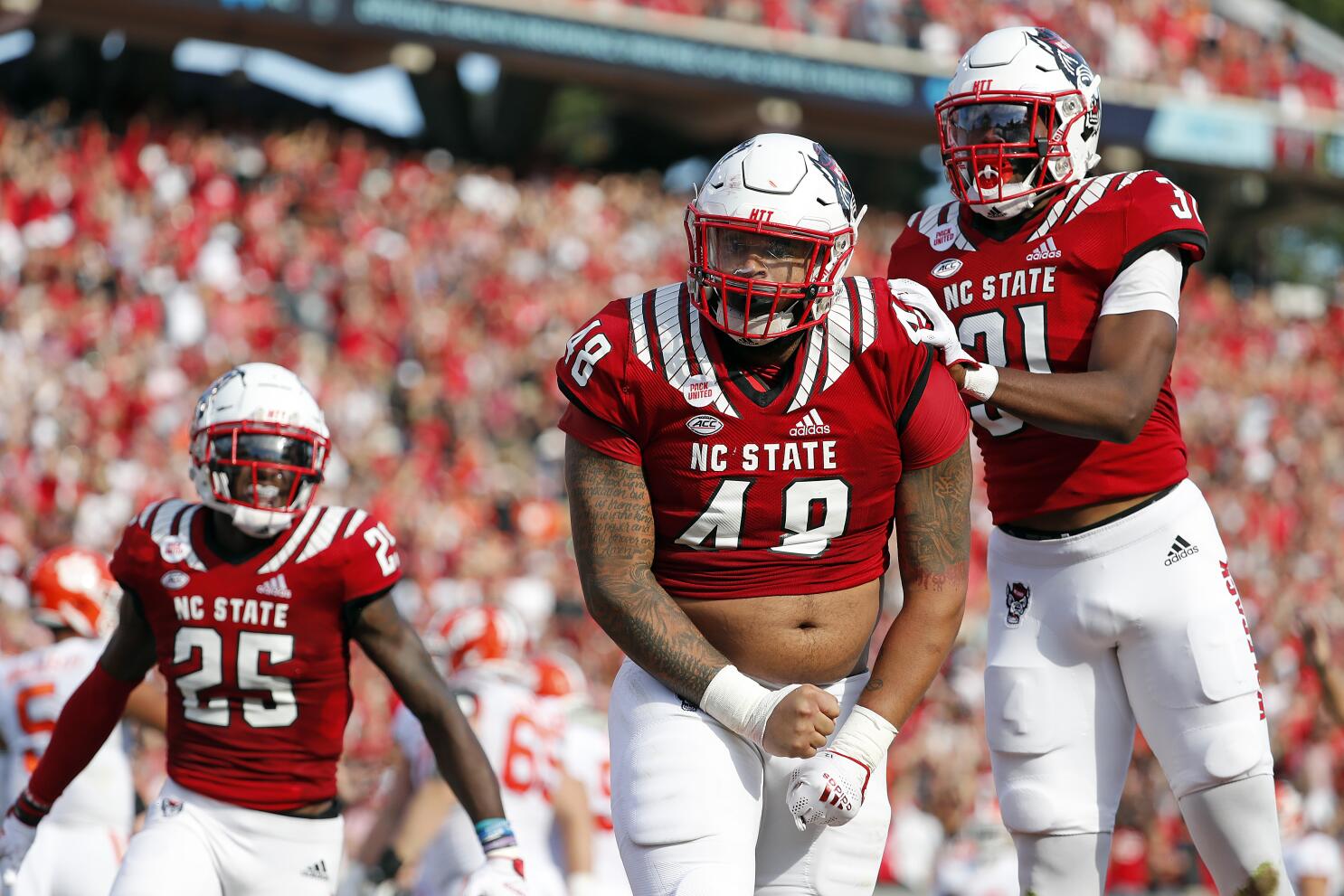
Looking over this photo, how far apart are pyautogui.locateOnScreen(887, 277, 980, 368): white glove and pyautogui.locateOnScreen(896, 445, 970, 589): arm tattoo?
0.66 feet

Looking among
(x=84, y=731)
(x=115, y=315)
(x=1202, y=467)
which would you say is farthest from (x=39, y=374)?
(x=1202, y=467)

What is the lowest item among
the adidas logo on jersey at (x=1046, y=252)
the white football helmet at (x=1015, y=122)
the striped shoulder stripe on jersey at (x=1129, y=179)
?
the adidas logo on jersey at (x=1046, y=252)

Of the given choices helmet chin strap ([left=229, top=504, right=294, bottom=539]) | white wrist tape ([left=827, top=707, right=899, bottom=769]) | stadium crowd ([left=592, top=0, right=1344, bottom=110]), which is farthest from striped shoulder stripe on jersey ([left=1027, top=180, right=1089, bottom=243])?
stadium crowd ([left=592, top=0, right=1344, bottom=110])

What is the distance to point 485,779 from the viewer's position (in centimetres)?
449

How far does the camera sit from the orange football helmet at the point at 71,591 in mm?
6262

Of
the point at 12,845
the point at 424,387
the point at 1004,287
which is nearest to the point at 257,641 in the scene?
the point at 12,845

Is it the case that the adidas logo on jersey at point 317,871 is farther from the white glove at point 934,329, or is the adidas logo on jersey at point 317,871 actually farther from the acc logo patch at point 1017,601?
the white glove at point 934,329

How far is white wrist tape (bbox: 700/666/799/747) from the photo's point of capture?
3.45 m

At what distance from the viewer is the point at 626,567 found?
3.61 metres

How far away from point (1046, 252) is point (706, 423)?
112 centimetres

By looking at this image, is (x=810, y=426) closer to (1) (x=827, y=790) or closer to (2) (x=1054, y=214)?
(1) (x=827, y=790)

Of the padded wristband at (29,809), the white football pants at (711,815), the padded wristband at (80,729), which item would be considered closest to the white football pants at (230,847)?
the padded wristband at (80,729)

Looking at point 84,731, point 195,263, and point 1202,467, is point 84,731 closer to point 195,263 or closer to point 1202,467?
point 195,263

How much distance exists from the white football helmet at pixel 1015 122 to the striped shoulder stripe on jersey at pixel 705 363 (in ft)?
3.13
